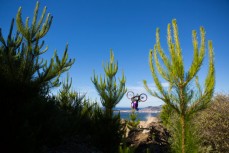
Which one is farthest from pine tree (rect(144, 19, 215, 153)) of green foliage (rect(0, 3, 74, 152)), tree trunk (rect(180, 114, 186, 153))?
green foliage (rect(0, 3, 74, 152))

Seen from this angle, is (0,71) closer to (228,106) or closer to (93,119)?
(93,119)

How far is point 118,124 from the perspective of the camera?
9.92 metres

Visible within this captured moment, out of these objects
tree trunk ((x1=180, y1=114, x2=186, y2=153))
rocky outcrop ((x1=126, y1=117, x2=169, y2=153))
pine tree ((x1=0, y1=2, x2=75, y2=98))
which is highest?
pine tree ((x1=0, y1=2, x2=75, y2=98))

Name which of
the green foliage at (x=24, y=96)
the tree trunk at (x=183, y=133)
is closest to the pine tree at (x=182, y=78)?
the tree trunk at (x=183, y=133)

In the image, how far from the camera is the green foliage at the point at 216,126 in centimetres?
870

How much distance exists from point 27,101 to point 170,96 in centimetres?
340

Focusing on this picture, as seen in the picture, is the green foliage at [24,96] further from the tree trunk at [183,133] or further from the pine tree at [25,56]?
the tree trunk at [183,133]

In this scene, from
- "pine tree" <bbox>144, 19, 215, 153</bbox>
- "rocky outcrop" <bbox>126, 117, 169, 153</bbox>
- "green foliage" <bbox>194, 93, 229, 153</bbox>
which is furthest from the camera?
"rocky outcrop" <bbox>126, 117, 169, 153</bbox>

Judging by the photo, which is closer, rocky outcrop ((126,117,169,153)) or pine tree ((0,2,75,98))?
pine tree ((0,2,75,98))

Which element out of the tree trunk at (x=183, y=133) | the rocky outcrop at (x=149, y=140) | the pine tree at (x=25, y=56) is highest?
the pine tree at (x=25, y=56)

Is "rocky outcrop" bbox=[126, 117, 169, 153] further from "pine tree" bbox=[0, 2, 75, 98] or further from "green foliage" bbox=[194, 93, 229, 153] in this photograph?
"pine tree" bbox=[0, 2, 75, 98]

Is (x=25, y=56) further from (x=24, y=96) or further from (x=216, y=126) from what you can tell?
(x=216, y=126)

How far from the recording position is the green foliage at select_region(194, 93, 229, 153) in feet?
28.5

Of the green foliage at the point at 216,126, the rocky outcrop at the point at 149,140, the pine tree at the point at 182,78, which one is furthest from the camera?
the rocky outcrop at the point at 149,140
